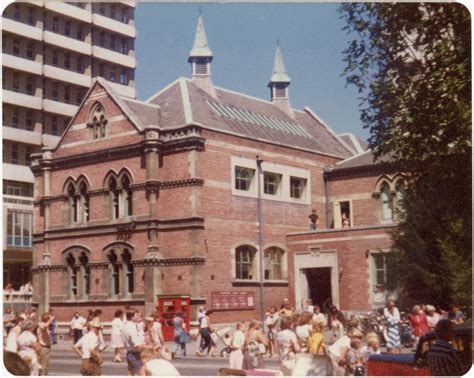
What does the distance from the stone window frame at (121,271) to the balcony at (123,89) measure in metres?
3.51

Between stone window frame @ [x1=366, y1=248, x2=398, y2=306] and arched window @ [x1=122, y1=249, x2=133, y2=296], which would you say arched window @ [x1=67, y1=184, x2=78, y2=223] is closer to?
arched window @ [x1=122, y1=249, x2=133, y2=296]

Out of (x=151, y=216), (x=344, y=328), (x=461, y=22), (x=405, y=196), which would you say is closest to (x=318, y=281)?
(x=344, y=328)

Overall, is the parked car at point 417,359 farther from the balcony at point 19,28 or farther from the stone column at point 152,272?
the balcony at point 19,28

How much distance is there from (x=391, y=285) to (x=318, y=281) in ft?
6.53

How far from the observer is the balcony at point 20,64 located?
13.2 metres

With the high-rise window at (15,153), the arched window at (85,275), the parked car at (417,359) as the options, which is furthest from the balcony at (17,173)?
the parked car at (417,359)

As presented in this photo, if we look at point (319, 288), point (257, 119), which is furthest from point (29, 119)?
point (319, 288)

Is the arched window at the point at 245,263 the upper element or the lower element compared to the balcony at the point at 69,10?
lower

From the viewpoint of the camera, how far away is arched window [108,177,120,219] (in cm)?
1758

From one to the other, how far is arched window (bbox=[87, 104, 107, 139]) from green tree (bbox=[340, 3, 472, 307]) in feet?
26.4

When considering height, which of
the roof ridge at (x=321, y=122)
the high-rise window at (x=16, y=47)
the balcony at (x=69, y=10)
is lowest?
the roof ridge at (x=321, y=122)

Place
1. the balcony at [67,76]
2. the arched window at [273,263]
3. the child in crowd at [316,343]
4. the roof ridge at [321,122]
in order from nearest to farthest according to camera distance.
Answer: the child in crowd at [316,343] → the roof ridge at [321,122] → the balcony at [67,76] → the arched window at [273,263]

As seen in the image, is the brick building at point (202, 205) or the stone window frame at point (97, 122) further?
the stone window frame at point (97, 122)

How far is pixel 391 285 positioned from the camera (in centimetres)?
1426
